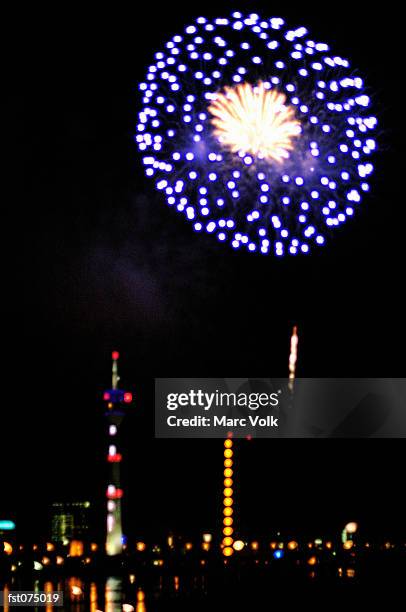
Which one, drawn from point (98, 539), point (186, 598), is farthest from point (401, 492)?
point (186, 598)

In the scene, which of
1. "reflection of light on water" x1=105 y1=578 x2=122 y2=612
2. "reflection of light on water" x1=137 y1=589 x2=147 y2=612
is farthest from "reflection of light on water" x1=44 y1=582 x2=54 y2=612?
"reflection of light on water" x1=137 y1=589 x2=147 y2=612

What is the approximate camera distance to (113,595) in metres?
23.1

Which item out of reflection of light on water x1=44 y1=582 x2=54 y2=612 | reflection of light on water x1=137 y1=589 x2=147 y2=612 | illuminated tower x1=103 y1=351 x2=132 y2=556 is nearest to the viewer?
reflection of light on water x1=137 y1=589 x2=147 y2=612

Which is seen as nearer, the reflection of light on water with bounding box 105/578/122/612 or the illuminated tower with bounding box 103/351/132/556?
the reflection of light on water with bounding box 105/578/122/612

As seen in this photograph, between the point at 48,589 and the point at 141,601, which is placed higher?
the point at 48,589

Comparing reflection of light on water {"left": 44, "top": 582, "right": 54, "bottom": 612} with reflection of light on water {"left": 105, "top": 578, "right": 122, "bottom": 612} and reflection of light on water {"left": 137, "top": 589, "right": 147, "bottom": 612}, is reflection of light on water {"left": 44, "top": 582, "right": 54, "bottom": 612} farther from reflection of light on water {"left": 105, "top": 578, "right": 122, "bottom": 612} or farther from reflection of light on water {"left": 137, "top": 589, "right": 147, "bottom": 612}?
reflection of light on water {"left": 137, "top": 589, "right": 147, "bottom": 612}

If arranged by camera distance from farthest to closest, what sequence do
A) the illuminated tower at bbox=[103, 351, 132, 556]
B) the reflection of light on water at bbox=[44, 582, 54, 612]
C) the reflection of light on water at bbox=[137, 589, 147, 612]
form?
the illuminated tower at bbox=[103, 351, 132, 556]
the reflection of light on water at bbox=[44, 582, 54, 612]
the reflection of light on water at bbox=[137, 589, 147, 612]

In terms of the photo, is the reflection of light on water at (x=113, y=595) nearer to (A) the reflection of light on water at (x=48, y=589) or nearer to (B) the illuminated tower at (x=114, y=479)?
(A) the reflection of light on water at (x=48, y=589)

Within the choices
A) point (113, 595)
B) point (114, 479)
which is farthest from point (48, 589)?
point (114, 479)

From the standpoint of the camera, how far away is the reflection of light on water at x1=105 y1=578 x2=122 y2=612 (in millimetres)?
19628

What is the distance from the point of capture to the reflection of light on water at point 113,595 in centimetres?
1963

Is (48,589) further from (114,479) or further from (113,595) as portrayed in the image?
(114,479)

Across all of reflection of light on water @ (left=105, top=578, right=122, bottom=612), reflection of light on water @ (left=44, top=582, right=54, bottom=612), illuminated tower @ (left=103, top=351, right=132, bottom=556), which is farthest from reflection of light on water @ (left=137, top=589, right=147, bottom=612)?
illuminated tower @ (left=103, top=351, right=132, bottom=556)

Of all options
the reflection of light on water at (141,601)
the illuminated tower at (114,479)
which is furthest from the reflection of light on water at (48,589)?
the illuminated tower at (114,479)
